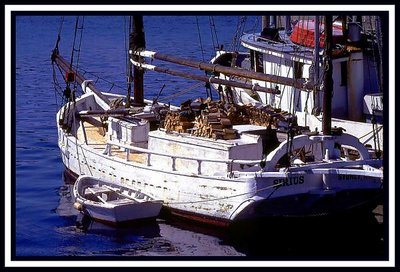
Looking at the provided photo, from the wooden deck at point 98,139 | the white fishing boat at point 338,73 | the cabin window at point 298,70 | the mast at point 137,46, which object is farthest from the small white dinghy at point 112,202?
the cabin window at point 298,70

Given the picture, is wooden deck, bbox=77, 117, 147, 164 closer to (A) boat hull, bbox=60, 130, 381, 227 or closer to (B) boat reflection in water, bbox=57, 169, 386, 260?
(A) boat hull, bbox=60, 130, 381, 227

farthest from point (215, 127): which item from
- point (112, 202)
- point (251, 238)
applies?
point (112, 202)

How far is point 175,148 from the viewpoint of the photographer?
24.2m

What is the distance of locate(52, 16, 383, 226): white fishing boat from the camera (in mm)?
22016

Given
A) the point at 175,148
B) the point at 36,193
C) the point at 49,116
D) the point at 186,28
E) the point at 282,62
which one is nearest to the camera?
the point at 175,148

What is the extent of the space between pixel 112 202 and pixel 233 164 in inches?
140

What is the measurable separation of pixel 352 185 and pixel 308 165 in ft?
4.81

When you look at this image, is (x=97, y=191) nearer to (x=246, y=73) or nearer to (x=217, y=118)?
(x=217, y=118)

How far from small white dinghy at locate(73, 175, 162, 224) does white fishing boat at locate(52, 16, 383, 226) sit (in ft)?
1.04

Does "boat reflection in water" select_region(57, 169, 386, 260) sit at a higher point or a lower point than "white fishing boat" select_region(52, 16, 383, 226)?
lower

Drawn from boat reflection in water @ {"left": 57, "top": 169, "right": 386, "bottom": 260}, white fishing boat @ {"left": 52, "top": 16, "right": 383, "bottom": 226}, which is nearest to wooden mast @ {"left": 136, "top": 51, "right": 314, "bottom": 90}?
white fishing boat @ {"left": 52, "top": 16, "right": 383, "bottom": 226}

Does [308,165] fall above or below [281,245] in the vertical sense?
above
